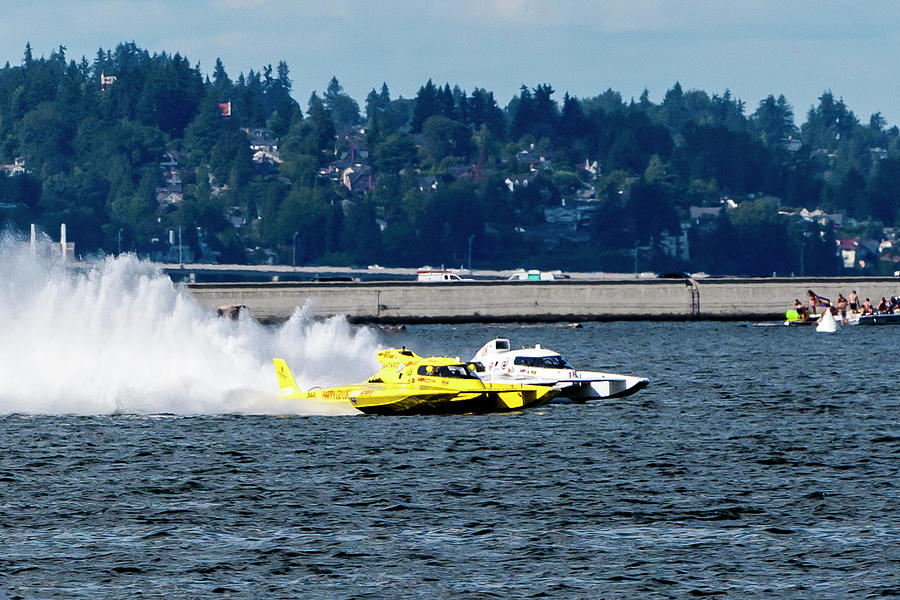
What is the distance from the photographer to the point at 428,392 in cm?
4997

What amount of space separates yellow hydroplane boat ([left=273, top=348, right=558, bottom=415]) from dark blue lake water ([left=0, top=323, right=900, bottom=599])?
2.62 ft

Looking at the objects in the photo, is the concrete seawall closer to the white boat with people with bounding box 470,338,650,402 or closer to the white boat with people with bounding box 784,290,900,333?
the white boat with people with bounding box 784,290,900,333

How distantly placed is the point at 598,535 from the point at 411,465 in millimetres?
10180

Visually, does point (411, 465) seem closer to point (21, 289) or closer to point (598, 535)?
point (598, 535)

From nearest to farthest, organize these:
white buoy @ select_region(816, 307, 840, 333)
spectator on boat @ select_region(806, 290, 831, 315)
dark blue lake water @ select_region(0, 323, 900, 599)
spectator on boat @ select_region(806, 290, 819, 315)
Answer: dark blue lake water @ select_region(0, 323, 900, 599)
white buoy @ select_region(816, 307, 840, 333)
spectator on boat @ select_region(806, 290, 819, 315)
spectator on boat @ select_region(806, 290, 831, 315)

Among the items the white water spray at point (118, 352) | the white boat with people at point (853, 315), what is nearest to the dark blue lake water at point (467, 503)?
the white water spray at point (118, 352)

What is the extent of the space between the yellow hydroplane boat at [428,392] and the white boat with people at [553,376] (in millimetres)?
1853

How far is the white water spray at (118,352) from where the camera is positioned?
56.2 metres

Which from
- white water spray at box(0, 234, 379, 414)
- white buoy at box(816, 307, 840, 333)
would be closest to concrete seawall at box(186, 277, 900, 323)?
white buoy at box(816, 307, 840, 333)

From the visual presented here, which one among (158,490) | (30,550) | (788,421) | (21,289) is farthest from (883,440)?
(21,289)

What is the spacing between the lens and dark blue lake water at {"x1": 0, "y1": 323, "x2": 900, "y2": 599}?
29062 mm

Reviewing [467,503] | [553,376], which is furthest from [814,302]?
[467,503]

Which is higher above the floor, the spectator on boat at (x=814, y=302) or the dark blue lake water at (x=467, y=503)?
the spectator on boat at (x=814, y=302)

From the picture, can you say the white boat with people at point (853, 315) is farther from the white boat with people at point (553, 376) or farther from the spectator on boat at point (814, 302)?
the white boat with people at point (553, 376)
